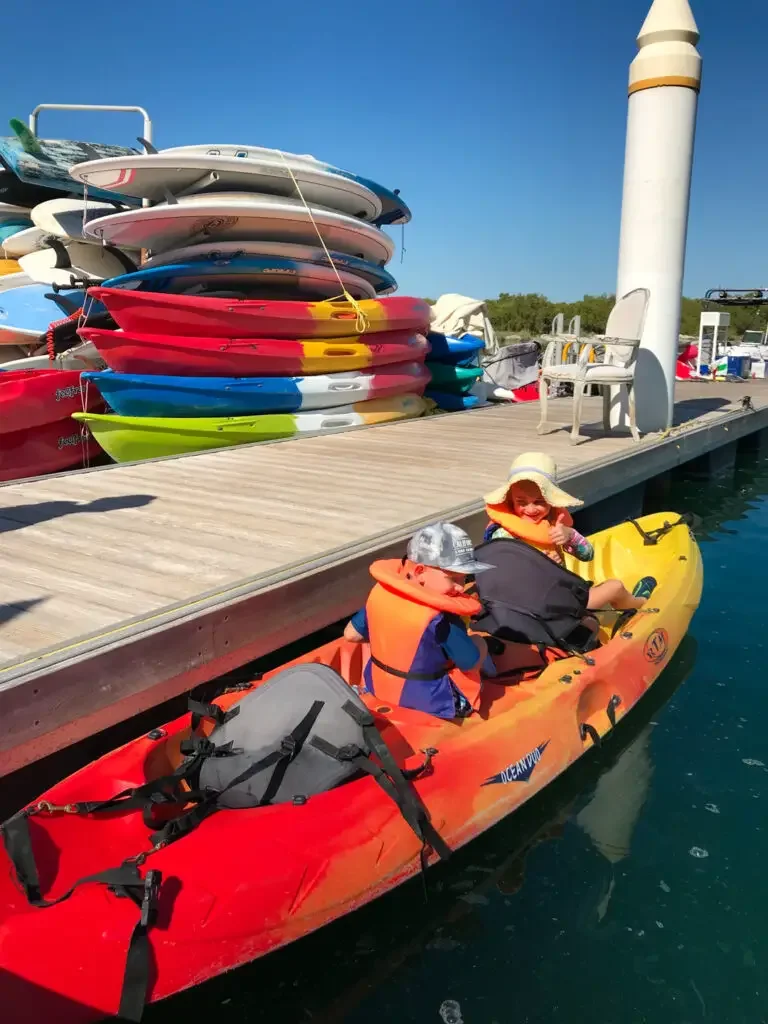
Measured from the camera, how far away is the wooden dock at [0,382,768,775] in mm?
3092

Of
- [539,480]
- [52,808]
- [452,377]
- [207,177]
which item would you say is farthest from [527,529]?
[452,377]

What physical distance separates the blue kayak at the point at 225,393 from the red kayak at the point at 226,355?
94mm

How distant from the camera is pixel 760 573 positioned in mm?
6977

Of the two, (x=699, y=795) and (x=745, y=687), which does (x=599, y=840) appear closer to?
(x=699, y=795)

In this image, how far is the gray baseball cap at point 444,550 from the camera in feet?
10.1

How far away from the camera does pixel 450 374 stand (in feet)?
38.5

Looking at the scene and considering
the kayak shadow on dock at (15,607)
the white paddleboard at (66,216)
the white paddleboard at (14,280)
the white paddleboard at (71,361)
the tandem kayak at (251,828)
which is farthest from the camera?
the white paddleboard at (14,280)

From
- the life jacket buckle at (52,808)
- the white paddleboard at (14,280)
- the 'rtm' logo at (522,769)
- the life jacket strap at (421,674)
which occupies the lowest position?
the 'rtm' logo at (522,769)

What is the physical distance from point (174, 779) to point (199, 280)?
6.79 meters

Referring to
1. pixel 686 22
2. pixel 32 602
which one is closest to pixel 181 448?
pixel 32 602

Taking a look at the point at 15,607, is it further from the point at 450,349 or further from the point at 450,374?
the point at 450,349

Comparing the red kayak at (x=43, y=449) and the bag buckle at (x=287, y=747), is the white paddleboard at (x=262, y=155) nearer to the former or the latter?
the red kayak at (x=43, y=449)

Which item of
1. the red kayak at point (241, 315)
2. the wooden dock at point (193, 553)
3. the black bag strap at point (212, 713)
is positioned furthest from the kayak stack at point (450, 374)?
the black bag strap at point (212, 713)

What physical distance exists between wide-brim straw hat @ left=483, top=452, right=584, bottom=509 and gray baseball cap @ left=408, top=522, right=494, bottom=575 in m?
1.12
